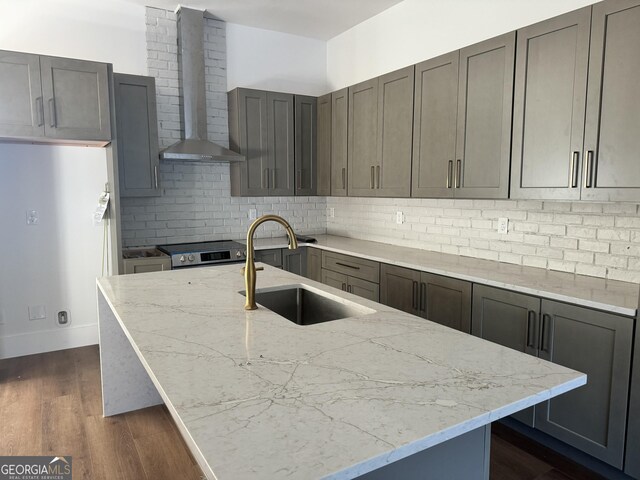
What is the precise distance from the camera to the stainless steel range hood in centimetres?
402

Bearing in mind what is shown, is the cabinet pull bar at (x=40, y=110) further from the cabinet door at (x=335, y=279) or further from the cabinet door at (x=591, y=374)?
the cabinet door at (x=591, y=374)

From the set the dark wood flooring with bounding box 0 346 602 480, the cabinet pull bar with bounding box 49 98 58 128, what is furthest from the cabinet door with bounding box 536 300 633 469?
the cabinet pull bar with bounding box 49 98 58 128

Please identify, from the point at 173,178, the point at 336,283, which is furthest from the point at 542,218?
the point at 173,178

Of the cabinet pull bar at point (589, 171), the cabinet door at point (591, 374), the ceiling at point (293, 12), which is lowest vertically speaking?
the cabinet door at point (591, 374)

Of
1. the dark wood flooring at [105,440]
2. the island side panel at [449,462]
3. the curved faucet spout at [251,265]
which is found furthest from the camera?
the dark wood flooring at [105,440]

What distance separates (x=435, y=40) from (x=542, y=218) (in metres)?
1.72

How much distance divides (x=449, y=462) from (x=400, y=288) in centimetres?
224

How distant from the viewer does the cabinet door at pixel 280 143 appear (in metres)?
4.40

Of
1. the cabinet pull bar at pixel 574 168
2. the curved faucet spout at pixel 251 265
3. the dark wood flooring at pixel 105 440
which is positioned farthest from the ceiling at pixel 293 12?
the dark wood flooring at pixel 105 440

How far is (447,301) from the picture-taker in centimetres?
293

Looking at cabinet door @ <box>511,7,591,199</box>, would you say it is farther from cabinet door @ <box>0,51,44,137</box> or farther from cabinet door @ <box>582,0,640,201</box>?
cabinet door @ <box>0,51,44,137</box>

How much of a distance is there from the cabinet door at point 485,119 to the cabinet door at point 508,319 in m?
0.65

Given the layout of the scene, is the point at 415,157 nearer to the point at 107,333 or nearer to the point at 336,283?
the point at 336,283

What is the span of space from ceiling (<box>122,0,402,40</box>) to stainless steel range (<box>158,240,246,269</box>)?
7.07 ft
